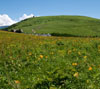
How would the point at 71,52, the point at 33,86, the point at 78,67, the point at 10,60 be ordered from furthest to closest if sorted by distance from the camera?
the point at 71,52 → the point at 10,60 → the point at 78,67 → the point at 33,86

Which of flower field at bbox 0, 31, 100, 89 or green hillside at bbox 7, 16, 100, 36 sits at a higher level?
green hillside at bbox 7, 16, 100, 36

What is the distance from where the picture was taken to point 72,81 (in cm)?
641

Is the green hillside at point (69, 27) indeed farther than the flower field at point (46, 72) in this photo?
Yes

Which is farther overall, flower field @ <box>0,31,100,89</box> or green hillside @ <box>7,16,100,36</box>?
green hillside @ <box>7,16,100,36</box>

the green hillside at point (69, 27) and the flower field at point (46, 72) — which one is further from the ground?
the green hillside at point (69, 27)

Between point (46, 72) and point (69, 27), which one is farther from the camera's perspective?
point (69, 27)

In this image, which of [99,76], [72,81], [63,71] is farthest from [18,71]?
[99,76]

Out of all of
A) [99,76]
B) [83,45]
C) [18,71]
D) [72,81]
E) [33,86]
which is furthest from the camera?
[83,45]

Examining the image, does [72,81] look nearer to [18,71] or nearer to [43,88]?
[43,88]

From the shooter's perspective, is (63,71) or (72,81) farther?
(63,71)

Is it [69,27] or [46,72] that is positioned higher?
[69,27]

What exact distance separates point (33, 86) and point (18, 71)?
190 cm

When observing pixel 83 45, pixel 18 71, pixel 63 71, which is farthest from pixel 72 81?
pixel 83 45

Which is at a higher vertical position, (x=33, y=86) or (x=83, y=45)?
(x=83, y=45)
